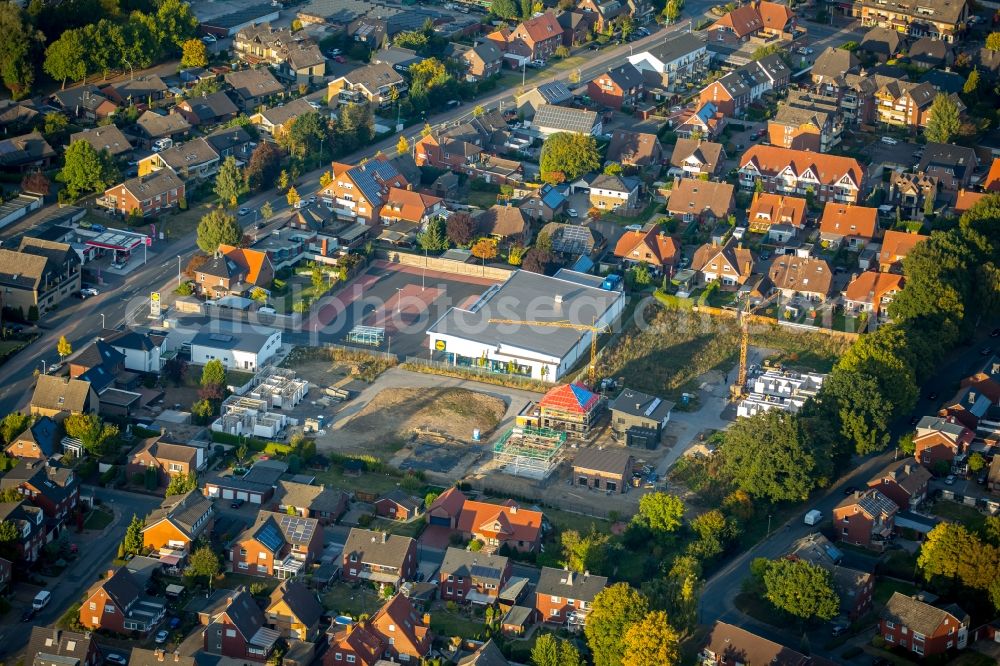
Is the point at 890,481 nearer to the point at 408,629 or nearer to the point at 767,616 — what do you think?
the point at 767,616

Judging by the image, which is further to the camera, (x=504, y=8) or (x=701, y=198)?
(x=504, y=8)

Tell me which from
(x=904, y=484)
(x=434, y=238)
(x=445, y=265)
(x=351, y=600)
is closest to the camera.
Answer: (x=351, y=600)

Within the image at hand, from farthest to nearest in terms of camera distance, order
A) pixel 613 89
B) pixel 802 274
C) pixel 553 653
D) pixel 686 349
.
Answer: pixel 613 89, pixel 802 274, pixel 686 349, pixel 553 653

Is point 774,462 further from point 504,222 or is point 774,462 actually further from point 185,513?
point 504,222

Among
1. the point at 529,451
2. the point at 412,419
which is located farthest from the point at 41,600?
the point at 529,451

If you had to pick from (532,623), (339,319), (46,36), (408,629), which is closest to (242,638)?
(408,629)

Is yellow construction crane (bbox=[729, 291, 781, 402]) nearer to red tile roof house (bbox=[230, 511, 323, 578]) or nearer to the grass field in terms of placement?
the grass field

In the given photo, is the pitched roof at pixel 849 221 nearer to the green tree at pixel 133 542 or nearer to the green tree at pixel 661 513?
the green tree at pixel 661 513
